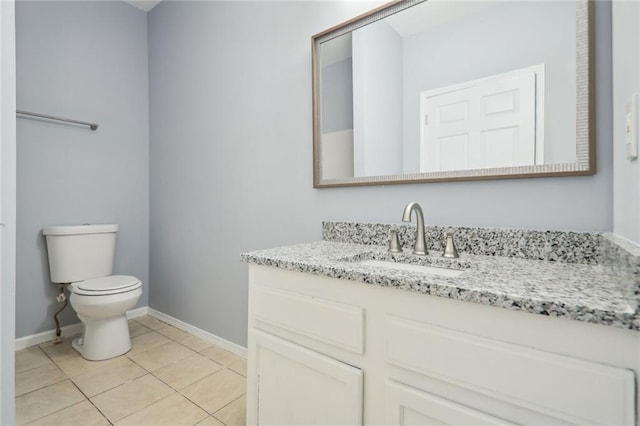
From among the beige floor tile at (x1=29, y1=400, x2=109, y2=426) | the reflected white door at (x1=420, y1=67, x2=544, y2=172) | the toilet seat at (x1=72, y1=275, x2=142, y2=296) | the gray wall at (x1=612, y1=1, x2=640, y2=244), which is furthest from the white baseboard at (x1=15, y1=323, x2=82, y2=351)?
the gray wall at (x1=612, y1=1, x2=640, y2=244)

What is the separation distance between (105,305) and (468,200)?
202 centimetres

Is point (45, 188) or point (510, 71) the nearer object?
point (510, 71)

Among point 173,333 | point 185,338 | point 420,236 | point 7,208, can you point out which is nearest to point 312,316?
point 420,236

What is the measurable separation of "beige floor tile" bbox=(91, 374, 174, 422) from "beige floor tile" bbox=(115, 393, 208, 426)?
4 centimetres

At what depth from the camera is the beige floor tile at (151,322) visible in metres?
2.44

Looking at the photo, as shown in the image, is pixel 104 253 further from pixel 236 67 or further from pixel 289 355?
pixel 289 355

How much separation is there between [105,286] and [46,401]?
24.1 inches

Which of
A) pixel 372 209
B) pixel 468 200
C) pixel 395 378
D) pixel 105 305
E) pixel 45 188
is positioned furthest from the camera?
pixel 45 188

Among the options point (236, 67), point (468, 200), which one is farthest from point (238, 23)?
point (468, 200)

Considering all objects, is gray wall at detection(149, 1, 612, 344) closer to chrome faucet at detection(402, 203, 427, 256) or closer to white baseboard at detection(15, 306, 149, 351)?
chrome faucet at detection(402, 203, 427, 256)

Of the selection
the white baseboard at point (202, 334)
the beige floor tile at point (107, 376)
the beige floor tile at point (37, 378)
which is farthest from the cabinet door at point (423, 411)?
the beige floor tile at point (37, 378)

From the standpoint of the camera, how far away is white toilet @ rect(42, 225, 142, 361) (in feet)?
6.07

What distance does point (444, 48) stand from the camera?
1.22 m

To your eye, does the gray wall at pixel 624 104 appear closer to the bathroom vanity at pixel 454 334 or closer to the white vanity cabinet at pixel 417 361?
the bathroom vanity at pixel 454 334
